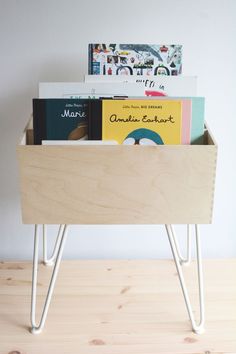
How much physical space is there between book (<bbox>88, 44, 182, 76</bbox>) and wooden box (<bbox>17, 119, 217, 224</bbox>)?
8.7 inches

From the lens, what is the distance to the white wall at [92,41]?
3.94 feet

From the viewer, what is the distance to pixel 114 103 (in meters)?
0.96

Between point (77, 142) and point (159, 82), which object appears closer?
point (77, 142)

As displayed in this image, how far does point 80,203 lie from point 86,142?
118mm

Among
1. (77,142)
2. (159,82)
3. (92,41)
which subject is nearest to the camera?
(77,142)

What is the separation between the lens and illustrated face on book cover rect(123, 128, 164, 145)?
3.18ft

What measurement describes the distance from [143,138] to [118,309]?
43cm

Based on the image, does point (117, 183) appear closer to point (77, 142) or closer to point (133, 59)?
point (77, 142)

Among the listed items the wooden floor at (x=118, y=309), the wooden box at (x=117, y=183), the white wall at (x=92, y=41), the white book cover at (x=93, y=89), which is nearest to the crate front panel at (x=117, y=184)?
the wooden box at (x=117, y=183)

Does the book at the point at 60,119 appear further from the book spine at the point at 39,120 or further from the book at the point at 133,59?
the book at the point at 133,59

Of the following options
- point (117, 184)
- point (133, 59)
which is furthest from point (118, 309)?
point (133, 59)

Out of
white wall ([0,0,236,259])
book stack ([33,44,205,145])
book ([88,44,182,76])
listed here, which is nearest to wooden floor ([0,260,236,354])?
white wall ([0,0,236,259])

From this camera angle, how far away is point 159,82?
107 cm

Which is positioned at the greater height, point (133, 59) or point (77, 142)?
point (133, 59)
